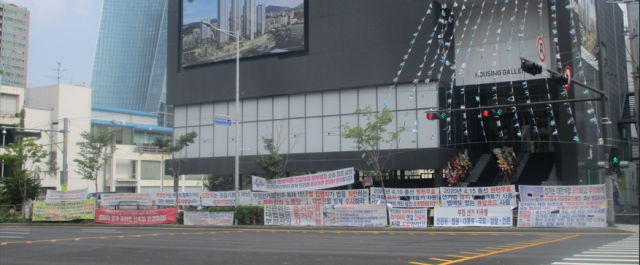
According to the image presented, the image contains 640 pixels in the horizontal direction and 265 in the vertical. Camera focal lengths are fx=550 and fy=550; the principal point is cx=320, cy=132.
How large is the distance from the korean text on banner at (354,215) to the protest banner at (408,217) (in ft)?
1.38

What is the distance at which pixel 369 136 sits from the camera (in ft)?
102

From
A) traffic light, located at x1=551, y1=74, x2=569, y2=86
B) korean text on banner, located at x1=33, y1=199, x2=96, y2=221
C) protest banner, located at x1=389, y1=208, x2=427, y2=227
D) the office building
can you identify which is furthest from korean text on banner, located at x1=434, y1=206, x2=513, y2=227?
the office building

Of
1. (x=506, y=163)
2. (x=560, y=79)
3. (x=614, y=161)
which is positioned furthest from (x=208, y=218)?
(x=614, y=161)

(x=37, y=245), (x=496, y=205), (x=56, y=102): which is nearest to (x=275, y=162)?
(x=496, y=205)

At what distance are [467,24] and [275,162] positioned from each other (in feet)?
50.7

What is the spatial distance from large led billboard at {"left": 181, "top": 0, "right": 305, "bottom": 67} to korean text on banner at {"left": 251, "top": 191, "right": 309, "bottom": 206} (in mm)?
13471

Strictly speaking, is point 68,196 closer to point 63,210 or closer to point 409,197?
point 63,210

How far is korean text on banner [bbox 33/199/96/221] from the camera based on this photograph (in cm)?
3538

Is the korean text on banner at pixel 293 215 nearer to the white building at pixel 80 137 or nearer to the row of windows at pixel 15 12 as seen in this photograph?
the white building at pixel 80 137

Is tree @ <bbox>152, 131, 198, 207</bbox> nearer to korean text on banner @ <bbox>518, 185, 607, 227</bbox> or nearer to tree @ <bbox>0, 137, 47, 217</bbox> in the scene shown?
tree @ <bbox>0, 137, 47, 217</bbox>

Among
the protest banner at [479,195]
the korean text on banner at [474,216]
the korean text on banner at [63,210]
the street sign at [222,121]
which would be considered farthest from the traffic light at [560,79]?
the korean text on banner at [63,210]

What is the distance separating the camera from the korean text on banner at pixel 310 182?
27328 millimetres

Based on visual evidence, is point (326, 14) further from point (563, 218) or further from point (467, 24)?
point (563, 218)

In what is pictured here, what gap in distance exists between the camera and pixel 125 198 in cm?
3569
